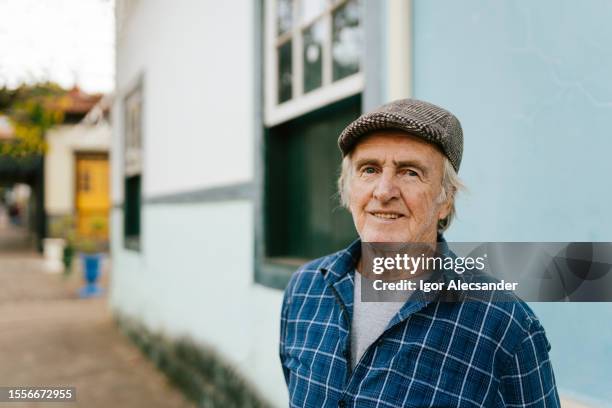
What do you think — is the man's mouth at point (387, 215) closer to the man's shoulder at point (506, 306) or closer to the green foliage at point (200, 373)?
the man's shoulder at point (506, 306)

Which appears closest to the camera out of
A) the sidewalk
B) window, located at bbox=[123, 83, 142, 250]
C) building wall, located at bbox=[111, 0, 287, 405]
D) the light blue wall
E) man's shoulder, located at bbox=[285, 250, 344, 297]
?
the light blue wall

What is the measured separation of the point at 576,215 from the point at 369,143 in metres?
0.63

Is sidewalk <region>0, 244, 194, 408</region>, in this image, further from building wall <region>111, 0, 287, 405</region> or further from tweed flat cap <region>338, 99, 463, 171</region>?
tweed flat cap <region>338, 99, 463, 171</region>

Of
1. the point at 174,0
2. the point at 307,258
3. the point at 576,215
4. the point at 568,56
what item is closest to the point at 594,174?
the point at 576,215

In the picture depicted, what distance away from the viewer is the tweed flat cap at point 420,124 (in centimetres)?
124

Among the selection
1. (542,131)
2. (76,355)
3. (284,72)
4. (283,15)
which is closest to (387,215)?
(542,131)

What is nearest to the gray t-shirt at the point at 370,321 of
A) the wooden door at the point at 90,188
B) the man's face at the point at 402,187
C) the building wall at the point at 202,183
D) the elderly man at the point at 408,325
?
the elderly man at the point at 408,325

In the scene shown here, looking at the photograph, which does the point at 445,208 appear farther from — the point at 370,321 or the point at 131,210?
the point at 131,210

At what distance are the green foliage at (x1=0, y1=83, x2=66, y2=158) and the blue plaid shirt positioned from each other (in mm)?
5972

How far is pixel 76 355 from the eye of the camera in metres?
5.65

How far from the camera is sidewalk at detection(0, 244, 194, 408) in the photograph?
447 cm

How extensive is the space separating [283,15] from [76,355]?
14.0 ft

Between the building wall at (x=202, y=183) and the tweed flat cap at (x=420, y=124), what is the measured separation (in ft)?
6.24

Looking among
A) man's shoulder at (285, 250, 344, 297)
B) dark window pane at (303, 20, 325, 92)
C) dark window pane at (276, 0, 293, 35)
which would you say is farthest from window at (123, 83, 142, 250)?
man's shoulder at (285, 250, 344, 297)
